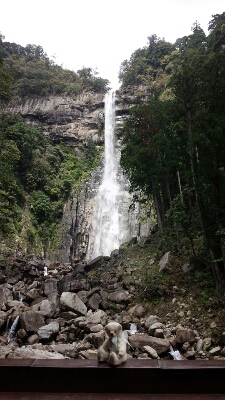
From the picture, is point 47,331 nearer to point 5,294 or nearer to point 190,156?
point 5,294

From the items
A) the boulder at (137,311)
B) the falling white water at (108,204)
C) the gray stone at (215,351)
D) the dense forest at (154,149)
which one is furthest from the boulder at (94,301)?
the falling white water at (108,204)

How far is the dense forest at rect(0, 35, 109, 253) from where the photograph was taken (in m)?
24.0

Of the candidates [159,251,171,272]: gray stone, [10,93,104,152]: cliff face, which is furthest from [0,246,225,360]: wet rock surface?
[10,93,104,152]: cliff face

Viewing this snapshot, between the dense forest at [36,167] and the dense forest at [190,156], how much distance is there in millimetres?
8165

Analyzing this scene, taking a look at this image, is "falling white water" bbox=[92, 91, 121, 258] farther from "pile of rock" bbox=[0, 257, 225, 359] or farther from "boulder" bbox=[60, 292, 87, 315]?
"boulder" bbox=[60, 292, 87, 315]

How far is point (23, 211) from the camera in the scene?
26266mm

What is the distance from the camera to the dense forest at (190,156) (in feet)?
A: 28.5

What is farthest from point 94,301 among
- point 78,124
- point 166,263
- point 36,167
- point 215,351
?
point 78,124

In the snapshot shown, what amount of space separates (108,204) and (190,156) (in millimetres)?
19474

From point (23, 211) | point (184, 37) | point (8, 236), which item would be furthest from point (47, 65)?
point (8, 236)

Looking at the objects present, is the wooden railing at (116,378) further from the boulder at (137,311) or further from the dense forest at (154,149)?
the boulder at (137,311)

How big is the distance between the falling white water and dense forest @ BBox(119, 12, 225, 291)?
10275 millimetres

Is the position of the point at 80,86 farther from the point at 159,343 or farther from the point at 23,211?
the point at 159,343

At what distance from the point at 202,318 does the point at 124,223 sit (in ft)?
61.7
